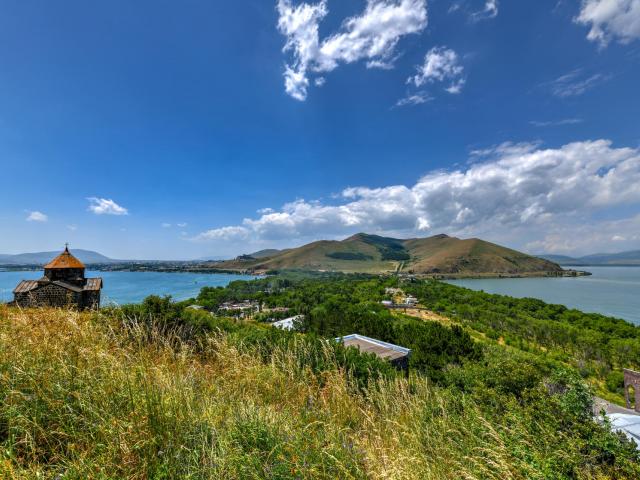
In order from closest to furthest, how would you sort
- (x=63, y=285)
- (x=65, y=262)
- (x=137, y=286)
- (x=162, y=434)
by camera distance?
(x=162, y=434), (x=63, y=285), (x=65, y=262), (x=137, y=286)

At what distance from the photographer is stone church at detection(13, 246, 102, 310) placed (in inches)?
774

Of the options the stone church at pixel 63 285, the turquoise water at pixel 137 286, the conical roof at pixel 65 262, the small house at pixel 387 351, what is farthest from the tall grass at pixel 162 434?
the turquoise water at pixel 137 286

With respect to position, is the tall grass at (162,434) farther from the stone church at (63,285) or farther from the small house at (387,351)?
the stone church at (63,285)

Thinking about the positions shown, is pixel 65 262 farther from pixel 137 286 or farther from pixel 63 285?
pixel 137 286

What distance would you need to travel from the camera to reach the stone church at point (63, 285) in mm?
19656

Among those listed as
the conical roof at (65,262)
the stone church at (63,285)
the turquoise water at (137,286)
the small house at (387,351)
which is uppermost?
the conical roof at (65,262)

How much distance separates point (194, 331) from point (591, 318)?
194 ft

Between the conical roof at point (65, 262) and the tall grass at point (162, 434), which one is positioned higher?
the conical roof at point (65, 262)

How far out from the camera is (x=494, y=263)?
557ft

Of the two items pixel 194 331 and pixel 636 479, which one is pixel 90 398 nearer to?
pixel 636 479

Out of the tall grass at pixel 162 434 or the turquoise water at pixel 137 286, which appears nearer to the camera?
the tall grass at pixel 162 434

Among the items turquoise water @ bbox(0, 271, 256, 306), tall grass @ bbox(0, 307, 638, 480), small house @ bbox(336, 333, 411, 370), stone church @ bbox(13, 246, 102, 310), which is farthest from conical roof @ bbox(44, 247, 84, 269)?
tall grass @ bbox(0, 307, 638, 480)

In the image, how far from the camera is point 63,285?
20.4m

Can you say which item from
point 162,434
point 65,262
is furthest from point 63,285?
point 162,434
